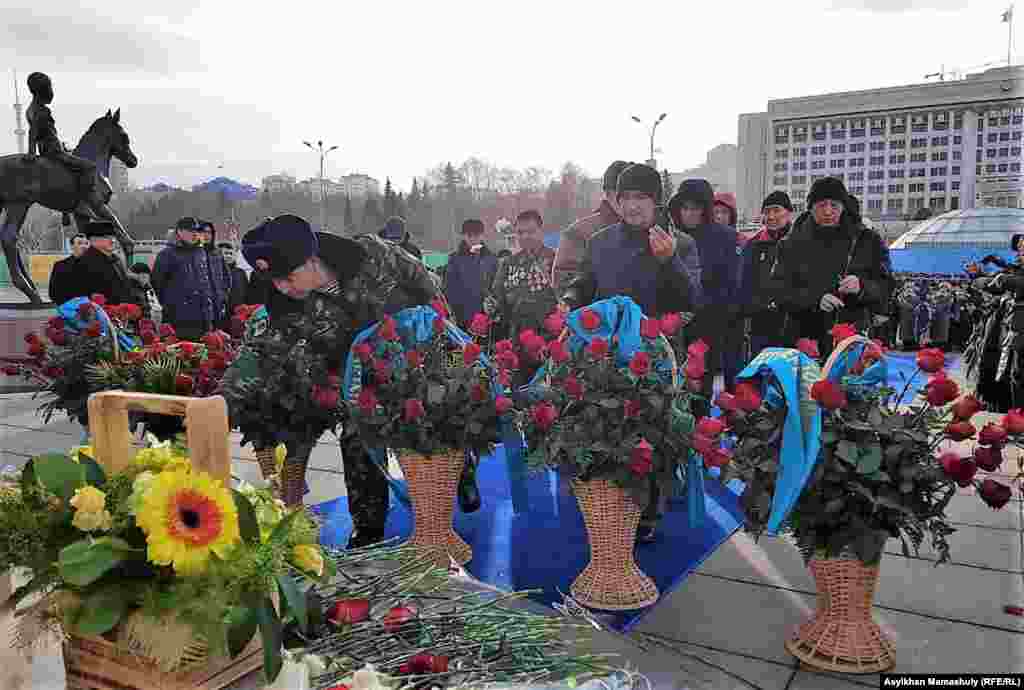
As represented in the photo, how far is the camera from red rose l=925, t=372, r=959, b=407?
2.48 meters

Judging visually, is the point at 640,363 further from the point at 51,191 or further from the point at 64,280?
the point at 51,191

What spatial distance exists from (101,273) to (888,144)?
78.9 metres

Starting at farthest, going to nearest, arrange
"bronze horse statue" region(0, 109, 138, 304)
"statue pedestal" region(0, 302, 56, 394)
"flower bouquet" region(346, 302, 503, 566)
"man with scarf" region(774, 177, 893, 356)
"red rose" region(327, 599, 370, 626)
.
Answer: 1. "statue pedestal" region(0, 302, 56, 394)
2. "bronze horse statue" region(0, 109, 138, 304)
3. "man with scarf" region(774, 177, 893, 356)
4. "flower bouquet" region(346, 302, 503, 566)
5. "red rose" region(327, 599, 370, 626)

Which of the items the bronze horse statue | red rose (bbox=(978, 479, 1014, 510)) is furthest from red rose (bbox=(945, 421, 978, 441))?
the bronze horse statue

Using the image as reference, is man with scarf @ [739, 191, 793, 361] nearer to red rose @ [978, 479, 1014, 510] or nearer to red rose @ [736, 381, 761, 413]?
red rose @ [736, 381, 761, 413]

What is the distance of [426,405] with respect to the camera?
11.7ft

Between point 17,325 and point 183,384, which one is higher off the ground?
point 183,384

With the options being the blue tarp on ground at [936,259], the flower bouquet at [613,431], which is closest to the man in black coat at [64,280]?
the flower bouquet at [613,431]

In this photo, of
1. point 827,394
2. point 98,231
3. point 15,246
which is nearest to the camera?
point 827,394

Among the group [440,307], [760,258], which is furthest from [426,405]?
[760,258]

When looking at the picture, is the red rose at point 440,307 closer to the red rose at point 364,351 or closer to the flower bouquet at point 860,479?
the red rose at point 364,351

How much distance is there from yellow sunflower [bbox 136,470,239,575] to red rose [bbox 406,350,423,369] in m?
2.42

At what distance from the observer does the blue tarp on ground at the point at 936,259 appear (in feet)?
50.4

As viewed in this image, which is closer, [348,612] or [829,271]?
[348,612]
